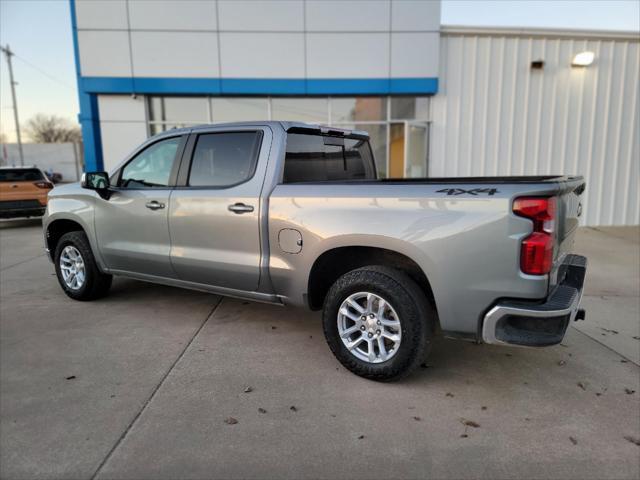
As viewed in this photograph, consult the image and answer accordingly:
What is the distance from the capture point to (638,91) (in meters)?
11.2

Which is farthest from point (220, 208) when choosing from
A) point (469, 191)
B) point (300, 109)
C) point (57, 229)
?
point (300, 109)

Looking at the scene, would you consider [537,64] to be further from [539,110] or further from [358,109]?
[358,109]

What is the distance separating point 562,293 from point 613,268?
16.5 feet

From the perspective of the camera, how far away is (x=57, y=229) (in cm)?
537

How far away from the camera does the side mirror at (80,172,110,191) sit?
449cm

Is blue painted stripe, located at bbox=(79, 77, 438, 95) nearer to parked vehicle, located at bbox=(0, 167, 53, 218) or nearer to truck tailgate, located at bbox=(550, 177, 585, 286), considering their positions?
parked vehicle, located at bbox=(0, 167, 53, 218)

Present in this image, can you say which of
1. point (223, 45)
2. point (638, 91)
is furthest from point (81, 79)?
point (638, 91)

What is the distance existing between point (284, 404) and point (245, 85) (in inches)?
386

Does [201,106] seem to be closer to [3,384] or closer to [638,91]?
[3,384]

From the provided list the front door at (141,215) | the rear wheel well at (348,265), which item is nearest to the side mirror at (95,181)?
the front door at (141,215)

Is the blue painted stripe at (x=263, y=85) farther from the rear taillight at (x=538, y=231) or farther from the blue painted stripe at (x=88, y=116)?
the rear taillight at (x=538, y=231)

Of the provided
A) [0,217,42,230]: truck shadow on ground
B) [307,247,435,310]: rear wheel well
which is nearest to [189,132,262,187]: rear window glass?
[307,247,435,310]: rear wheel well

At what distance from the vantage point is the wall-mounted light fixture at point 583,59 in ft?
35.5

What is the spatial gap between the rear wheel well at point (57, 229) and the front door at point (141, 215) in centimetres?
71
